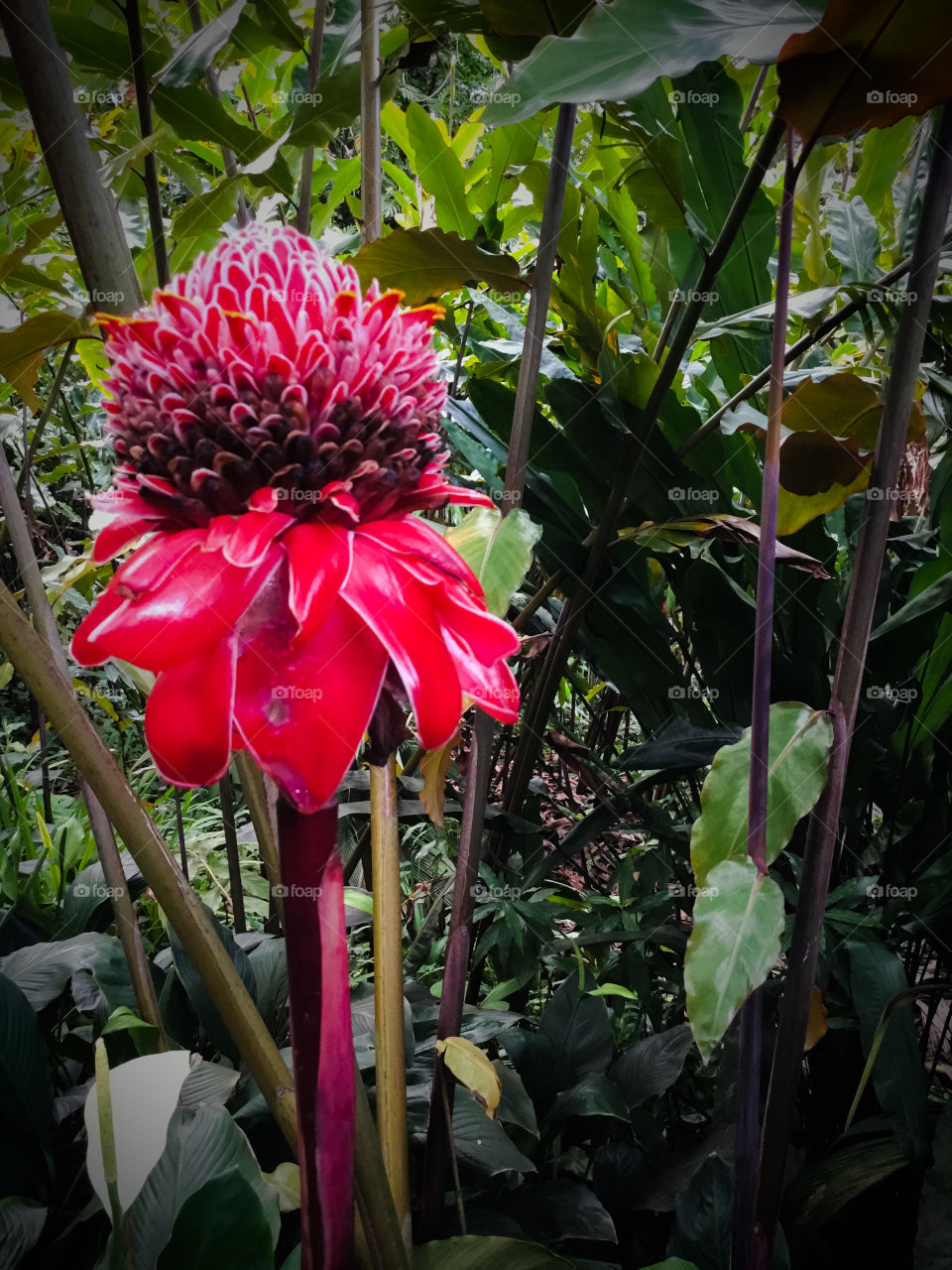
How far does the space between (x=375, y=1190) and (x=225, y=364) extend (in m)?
0.30

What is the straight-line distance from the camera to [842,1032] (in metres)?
0.66

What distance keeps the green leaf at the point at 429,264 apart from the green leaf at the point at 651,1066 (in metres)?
0.54

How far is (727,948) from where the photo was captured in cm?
33

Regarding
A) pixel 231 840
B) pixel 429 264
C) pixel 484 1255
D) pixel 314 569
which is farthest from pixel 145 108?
pixel 484 1255

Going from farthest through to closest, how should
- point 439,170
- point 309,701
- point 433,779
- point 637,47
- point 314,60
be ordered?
point 439,170
point 314,60
point 433,779
point 637,47
point 309,701

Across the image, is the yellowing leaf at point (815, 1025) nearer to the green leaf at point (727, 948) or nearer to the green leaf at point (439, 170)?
the green leaf at point (727, 948)

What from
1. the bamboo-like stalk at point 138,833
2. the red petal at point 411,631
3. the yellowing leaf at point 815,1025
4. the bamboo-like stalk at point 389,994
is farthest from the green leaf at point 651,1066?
the red petal at point 411,631

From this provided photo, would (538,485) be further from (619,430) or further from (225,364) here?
(225,364)

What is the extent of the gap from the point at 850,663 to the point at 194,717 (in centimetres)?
31

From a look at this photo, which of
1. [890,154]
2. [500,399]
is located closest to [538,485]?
[500,399]

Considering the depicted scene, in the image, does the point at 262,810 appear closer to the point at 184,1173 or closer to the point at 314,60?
the point at 184,1173

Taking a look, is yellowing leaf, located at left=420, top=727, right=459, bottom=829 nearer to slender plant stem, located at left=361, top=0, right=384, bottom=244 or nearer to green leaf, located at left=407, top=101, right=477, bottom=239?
slender plant stem, located at left=361, top=0, right=384, bottom=244

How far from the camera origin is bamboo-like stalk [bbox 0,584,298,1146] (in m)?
0.27

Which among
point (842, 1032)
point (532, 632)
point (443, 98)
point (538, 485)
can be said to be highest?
point (443, 98)
